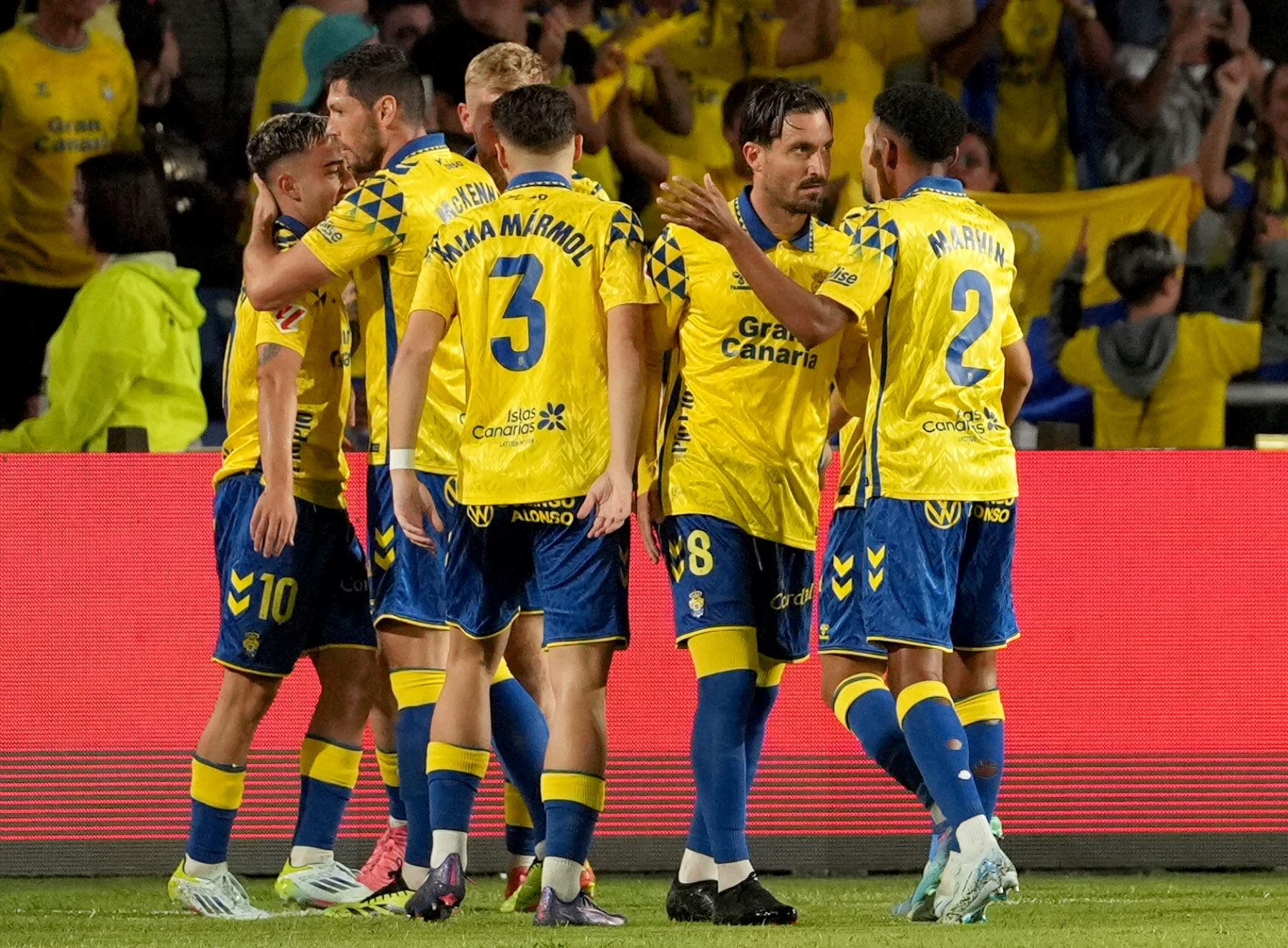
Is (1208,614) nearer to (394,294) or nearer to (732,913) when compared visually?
(732,913)

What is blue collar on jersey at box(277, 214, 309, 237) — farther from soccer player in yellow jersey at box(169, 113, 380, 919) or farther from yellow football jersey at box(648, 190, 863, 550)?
yellow football jersey at box(648, 190, 863, 550)

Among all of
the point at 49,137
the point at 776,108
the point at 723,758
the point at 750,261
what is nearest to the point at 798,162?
the point at 776,108

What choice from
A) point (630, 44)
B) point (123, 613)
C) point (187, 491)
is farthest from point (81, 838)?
point (630, 44)

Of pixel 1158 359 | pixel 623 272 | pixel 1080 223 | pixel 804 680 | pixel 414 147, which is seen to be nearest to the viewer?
pixel 623 272

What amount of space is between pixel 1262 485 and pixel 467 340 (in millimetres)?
2715

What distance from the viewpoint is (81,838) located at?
5.69 metres

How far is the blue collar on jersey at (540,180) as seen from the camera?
4.15 metres

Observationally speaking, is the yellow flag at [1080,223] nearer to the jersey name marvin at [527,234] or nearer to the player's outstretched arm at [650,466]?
the player's outstretched arm at [650,466]

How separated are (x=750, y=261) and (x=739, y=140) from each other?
14.9 ft

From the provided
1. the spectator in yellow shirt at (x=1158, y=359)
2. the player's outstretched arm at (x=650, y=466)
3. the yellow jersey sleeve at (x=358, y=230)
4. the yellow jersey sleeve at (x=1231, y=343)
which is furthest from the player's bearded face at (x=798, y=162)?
the yellow jersey sleeve at (x=1231, y=343)

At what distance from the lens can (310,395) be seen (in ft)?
15.8

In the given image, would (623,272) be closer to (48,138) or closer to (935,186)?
(935,186)

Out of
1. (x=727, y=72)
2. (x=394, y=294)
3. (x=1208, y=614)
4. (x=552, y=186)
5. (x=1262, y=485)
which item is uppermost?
(x=727, y=72)

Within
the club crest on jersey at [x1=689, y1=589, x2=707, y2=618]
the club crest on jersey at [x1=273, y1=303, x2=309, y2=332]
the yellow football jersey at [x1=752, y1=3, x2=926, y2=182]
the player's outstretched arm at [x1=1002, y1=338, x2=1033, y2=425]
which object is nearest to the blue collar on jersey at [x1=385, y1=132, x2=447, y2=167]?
the club crest on jersey at [x1=273, y1=303, x2=309, y2=332]
